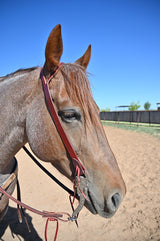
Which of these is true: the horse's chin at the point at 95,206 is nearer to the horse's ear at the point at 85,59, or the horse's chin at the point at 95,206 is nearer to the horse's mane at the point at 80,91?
the horse's mane at the point at 80,91

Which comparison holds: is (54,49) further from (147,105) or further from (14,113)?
(147,105)

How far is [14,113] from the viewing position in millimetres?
1467

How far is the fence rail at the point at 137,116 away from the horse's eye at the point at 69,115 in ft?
66.9

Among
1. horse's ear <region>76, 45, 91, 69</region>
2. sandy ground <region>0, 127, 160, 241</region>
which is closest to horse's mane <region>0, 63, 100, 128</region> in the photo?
horse's ear <region>76, 45, 91, 69</region>

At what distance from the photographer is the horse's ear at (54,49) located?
1.22 m

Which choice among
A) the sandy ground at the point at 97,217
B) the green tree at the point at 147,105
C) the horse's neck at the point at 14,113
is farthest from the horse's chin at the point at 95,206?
the green tree at the point at 147,105

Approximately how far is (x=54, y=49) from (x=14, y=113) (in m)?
0.71

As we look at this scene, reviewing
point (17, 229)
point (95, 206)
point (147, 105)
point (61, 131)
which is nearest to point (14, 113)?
point (61, 131)

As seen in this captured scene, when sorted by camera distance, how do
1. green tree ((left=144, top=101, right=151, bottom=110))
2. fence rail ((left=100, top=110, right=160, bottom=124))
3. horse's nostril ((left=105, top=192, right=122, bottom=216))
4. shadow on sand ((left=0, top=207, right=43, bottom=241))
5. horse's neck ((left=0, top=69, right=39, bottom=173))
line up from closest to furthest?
horse's nostril ((left=105, top=192, right=122, bottom=216)) < horse's neck ((left=0, top=69, right=39, bottom=173)) < shadow on sand ((left=0, top=207, right=43, bottom=241)) < fence rail ((left=100, top=110, right=160, bottom=124)) < green tree ((left=144, top=101, right=151, bottom=110))

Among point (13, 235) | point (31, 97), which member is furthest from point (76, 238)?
point (31, 97)

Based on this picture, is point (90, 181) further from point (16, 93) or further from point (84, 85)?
point (16, 93)

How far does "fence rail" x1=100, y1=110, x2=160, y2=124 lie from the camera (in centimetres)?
1966

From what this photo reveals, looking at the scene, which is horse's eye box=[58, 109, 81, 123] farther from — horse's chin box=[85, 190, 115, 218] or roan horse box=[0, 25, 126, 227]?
horse's chin box=[85, 190, 115, 218]

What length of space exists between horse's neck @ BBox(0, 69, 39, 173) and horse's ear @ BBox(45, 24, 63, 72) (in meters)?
0.23
